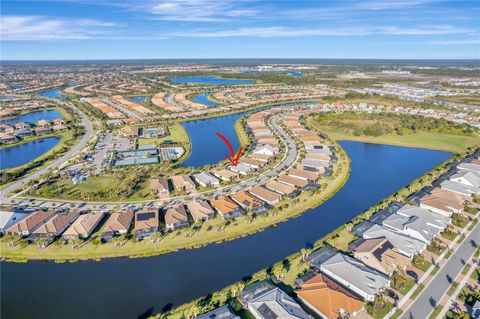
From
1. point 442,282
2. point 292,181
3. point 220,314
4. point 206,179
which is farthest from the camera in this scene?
point 206,179

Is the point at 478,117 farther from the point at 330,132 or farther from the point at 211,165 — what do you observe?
the point at 211,165

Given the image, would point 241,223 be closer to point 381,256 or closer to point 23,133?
point 381,256

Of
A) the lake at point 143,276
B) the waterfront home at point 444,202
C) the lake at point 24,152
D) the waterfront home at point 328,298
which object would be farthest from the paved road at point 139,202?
the waterfront home at point 444,202

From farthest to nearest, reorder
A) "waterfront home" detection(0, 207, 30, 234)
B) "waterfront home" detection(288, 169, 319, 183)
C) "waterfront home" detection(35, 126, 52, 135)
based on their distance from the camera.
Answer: "waterfront home" detection(35, 126, 52, 135) → "waterfront home" detection(288, 169, 319, 183) → "waterfront home" detection(0, 207, 30, 234)

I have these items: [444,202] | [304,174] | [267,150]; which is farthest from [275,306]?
[267,150]

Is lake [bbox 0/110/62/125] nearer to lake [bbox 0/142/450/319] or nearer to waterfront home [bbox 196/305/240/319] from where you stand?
lake [bbox 0/142/450/319]

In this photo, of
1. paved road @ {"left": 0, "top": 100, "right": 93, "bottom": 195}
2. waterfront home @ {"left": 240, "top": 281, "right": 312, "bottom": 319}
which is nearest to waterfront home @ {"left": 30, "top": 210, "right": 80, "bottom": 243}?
paved road @ {"left": 0, "top": 100, "right": 93, "bottom": 195}
